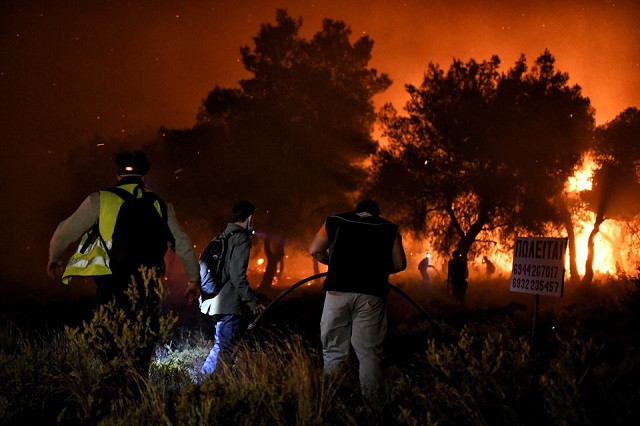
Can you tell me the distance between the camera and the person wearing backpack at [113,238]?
553 cm

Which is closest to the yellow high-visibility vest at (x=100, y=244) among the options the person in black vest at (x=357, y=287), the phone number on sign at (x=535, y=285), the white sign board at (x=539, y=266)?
the person in black vest at (x=357, y=287)

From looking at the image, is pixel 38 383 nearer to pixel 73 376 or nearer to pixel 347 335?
pixel 73 376

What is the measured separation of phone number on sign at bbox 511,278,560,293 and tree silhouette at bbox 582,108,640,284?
2359cm

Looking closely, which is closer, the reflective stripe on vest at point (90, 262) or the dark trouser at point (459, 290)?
the reflective stripe on vest at point (90, 262)

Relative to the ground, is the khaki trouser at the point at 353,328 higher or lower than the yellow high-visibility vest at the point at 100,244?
lower

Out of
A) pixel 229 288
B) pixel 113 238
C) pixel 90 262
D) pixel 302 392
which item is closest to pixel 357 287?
pixel 302 392

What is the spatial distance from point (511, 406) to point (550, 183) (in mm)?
23743

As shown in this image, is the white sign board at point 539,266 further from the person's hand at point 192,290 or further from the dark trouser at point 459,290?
the dark trouser at point 459,290

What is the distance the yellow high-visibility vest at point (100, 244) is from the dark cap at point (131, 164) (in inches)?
10.5

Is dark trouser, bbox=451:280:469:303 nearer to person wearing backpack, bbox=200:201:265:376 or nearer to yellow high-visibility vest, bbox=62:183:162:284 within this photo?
person wearing backpack, bbox=200:201:265:376

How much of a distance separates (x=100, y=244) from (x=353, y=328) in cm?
237

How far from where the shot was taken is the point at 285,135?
3488 centimetres

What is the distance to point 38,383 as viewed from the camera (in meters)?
5.47

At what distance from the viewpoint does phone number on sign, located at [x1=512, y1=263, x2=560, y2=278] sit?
845 centimetres
